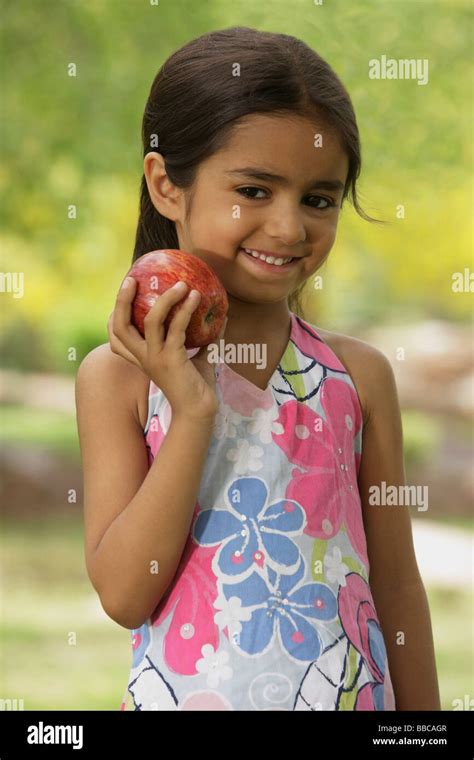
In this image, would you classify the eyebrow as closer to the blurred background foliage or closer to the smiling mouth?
the smiling mouth

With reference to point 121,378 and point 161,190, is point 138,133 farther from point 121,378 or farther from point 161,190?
point 121,378

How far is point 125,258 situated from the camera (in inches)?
273

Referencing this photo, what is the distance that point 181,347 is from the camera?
128 centimetres

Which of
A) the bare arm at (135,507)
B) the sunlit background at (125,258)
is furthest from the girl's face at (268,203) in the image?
the sunlit background at (125,258)

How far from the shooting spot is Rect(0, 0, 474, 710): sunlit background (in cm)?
470

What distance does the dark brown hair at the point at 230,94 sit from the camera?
1.37m

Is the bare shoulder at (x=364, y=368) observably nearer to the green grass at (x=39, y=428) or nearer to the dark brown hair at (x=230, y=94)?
the dark brown hair at (x=230, y=94)

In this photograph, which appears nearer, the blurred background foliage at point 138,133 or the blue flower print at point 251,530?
the blue flower print at point 251,530

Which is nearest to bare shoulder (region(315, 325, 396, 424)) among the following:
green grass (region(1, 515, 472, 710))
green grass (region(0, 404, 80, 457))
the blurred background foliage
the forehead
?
the forehead

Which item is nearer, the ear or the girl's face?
the girl's face

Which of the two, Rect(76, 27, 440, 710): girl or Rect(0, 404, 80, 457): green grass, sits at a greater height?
Rect(0, 404, 80, 457): green grass

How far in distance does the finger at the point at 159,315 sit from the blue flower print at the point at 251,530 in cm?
20

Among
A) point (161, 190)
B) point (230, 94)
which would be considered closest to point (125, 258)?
point (161, 190)

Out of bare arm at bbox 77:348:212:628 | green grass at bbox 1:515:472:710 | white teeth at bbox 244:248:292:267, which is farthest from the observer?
green grass at bbox 1:515:472:710
